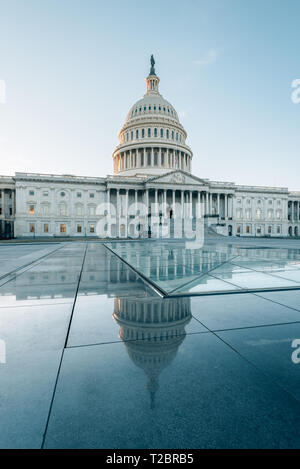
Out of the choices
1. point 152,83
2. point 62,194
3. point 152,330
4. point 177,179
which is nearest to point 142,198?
point 177,179

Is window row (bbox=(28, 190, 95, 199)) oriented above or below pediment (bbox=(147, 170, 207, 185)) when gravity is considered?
below

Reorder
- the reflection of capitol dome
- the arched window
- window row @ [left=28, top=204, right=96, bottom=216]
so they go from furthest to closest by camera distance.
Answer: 1. the arched window
2. window row @ [left=28, top=204, right=96, bottom=216]
3. the reflection of capitol dome

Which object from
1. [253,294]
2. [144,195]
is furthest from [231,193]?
[253,294]

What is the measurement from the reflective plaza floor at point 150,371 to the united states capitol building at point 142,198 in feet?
172

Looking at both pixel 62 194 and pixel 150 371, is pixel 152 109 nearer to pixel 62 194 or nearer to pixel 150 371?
pixel 62 194

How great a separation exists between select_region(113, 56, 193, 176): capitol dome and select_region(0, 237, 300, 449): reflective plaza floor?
74031 mm

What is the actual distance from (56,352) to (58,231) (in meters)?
66.7

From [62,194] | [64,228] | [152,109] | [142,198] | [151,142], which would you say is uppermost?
[152,109]

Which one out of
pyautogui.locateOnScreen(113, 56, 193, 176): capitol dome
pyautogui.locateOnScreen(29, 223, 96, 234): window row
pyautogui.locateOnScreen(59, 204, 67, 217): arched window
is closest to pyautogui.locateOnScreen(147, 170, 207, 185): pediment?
pyautogui.locateOnScreen(113, 56, 193, 176): capitol dome

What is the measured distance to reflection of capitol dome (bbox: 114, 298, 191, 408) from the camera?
8.42 ft

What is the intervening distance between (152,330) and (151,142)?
266 ft

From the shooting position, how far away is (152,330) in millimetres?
3297

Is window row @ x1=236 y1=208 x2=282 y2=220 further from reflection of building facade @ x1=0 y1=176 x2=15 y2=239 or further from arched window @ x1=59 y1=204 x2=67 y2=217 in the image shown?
reflection of building facade @ x1=0 y1=176 x2=15 y2=239

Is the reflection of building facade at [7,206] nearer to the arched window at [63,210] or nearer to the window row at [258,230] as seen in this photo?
the arched window at [63,210]
